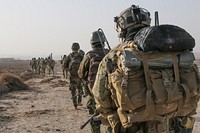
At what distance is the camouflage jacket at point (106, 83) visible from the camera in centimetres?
324

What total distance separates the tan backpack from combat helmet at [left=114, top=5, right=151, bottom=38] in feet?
1.80

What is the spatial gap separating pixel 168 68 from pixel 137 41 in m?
0.34

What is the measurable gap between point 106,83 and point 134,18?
2.26ft

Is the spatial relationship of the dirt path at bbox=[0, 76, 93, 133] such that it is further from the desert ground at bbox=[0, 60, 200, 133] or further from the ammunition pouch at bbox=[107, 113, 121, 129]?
the ammunition pouch at bbox=[107, 113, 121, 129]

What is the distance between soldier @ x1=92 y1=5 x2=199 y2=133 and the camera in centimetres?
296

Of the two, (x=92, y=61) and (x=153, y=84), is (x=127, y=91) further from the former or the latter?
(x=92, y=61)

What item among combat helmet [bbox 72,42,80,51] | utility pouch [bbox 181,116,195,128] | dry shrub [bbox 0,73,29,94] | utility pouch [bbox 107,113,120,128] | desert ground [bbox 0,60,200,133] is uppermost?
combat helmet [bbox 72,42,80,51]

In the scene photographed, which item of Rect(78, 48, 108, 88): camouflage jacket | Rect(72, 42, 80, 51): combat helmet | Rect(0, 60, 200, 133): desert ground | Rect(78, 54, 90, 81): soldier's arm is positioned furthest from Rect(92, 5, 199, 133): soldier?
Rect(72, 42, 80, 51): combat helmet

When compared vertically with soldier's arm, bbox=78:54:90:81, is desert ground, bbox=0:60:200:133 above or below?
below

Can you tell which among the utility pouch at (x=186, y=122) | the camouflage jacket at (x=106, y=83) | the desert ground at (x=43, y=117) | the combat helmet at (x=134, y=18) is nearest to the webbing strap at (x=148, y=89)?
the camouflage jacket at (x=106, y=83)

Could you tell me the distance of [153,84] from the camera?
2947mm

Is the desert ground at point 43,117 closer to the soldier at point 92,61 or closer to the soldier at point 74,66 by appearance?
the soldier at point 74,66

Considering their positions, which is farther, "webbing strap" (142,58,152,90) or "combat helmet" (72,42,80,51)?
"combat helmet" (72,42,80,51)

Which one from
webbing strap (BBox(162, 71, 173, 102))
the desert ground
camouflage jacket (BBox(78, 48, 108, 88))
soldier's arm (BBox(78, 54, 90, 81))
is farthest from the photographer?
the desert ground
